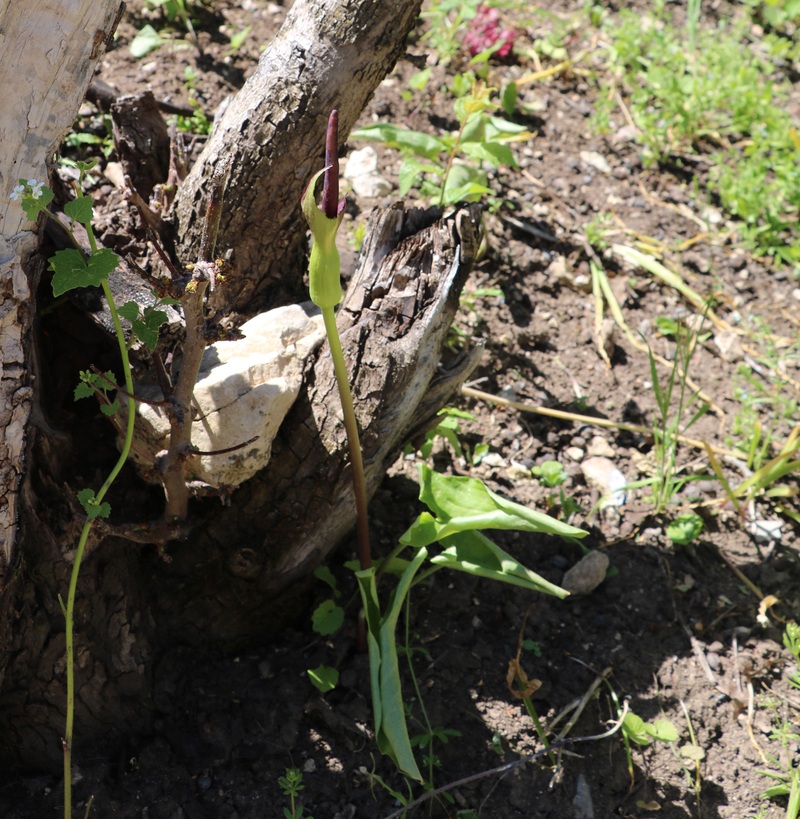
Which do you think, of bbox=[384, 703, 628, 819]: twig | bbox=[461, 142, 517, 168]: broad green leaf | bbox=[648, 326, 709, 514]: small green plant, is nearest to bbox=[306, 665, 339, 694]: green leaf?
bbox=[384, 703, 628, 819]: twig

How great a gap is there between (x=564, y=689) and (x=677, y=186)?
219 cm

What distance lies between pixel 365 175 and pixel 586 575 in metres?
1.60

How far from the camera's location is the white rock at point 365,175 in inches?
116

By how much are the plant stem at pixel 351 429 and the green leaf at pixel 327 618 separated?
14 centimetres

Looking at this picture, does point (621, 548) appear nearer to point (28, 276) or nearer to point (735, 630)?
point (735, 630)

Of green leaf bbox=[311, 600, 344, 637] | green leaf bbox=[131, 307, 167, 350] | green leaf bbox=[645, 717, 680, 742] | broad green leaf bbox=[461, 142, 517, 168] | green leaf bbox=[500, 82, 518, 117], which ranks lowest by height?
green leaf bbox=[645, 717, 680, 742]

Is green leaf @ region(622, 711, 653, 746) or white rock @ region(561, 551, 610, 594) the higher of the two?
white rock @ region(561, 551, 610, 594)

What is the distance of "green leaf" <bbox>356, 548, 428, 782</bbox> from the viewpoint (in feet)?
5.26

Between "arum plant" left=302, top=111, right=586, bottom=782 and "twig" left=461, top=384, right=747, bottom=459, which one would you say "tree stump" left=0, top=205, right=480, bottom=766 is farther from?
"twig" left=461, top=384, right=747, bottom=459

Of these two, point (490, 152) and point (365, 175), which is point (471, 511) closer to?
point (490, 152)

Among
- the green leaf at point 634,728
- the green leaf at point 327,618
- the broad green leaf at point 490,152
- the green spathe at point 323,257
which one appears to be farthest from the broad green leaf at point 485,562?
the broad green leaf at point 490,152

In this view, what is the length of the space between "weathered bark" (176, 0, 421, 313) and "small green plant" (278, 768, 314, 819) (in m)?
1.04

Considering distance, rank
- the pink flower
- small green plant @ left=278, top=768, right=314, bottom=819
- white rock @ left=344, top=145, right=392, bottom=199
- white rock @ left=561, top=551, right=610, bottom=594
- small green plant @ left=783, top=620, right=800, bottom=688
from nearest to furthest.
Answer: small green plant @ left=278, top=768, right=314, bottom=819 < small green plant @ left=783, top=620, right=800, bottom=688 < white rock @ left=561, top=551, right=610, bottom=594 < white rock @ left=344, top=145, right=392, bottom=199 < the pink flower

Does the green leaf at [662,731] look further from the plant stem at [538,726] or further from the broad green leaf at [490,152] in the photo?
the broad green leaf at [490,152]
